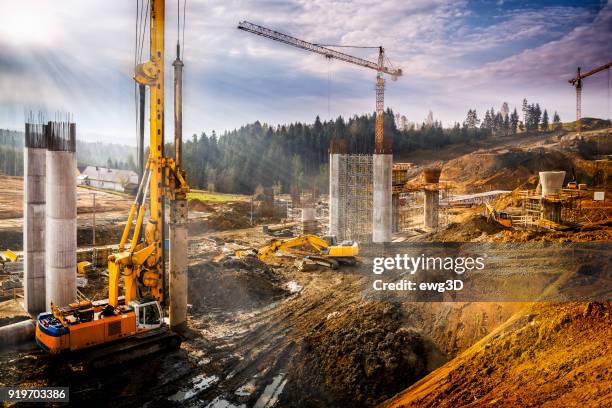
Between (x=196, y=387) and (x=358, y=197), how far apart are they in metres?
24.6

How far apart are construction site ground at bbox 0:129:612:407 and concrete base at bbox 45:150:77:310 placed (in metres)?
2.13

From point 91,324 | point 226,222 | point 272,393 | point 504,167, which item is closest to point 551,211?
point 272,393

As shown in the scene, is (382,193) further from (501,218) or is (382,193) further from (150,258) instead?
(150,258)

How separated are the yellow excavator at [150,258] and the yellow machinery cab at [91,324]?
26 mm

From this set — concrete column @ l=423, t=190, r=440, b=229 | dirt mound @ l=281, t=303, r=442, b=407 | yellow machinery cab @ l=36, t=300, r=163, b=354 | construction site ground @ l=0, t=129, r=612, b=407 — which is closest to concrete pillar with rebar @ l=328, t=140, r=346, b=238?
concrete column @ l=423, t=190, r=440, b=229

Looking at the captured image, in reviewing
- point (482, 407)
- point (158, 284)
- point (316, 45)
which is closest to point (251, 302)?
point (158, 284)

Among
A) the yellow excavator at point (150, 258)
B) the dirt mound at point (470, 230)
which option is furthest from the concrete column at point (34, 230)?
the dirt mound at point (470, 230)

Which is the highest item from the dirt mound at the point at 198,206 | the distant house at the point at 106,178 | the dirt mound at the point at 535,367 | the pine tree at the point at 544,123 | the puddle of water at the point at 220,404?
the pine tree at the point at 544,123

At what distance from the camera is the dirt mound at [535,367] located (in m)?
9.52

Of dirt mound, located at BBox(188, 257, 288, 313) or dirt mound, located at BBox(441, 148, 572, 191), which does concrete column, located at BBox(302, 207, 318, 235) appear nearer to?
dirt mound, located at BBox(188, 257, 288, 313)

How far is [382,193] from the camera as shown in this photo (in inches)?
1304

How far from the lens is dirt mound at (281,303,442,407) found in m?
11.9

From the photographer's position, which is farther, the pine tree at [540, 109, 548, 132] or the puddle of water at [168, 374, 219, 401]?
the pine tree at [540, 109, 548, 132]

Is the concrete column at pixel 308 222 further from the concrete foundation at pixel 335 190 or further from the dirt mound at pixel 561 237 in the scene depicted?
the dirt mound at pixel 561 237
